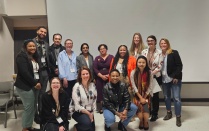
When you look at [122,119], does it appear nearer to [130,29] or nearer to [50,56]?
[50,56]

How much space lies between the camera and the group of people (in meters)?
2.68

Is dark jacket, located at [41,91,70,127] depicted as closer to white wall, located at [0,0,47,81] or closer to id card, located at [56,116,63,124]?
id card, located at [56,116,63,124]

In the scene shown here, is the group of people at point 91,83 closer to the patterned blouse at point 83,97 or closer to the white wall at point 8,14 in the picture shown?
the patterned blouse at point 83,97

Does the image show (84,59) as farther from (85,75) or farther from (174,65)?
(174,65)

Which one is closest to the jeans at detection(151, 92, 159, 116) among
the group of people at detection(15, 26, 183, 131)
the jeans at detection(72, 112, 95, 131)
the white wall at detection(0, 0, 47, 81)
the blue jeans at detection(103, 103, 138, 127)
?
the group of people at detection(15, 26, 183, 131)

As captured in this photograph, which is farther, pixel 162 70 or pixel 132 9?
pixel 132 9

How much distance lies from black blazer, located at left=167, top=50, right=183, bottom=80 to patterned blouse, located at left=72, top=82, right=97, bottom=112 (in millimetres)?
1258

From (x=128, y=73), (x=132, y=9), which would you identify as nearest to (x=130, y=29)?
(x=132, y=9)

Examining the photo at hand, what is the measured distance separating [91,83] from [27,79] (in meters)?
0.87

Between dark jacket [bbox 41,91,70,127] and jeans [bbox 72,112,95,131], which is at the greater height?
dark jacket [bbox 41,91,70,127]

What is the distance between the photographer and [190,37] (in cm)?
398

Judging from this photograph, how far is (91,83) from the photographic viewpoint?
2924 mm

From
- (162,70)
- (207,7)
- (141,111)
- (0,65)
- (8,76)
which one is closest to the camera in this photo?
(141,111)

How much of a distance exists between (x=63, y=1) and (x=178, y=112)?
2.96m
